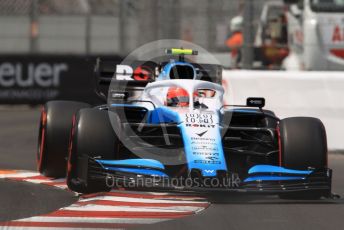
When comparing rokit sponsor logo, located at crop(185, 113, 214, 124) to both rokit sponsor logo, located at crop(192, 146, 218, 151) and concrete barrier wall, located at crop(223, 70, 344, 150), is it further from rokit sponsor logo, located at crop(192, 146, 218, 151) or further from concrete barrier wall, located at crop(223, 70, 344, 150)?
concrete barrier wall, located at crop(223, 70, 344, 150)

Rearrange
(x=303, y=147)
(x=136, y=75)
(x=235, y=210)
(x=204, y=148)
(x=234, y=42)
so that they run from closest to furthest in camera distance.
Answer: (x=235, y=210) → (x=204, y=148) → (x=303, y=147) → (x=136, y=75) → (x=234, y=42)

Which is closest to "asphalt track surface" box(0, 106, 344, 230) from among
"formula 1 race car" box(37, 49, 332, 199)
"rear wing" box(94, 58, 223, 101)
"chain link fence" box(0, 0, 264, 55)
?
"formula 1 race car" box(37, 49, 332, 199)

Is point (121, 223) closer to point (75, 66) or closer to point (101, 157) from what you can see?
point (101, 157)

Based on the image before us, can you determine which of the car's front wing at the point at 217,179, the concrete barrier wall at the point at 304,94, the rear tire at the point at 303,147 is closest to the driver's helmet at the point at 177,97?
the rear tire at the point at 303,147

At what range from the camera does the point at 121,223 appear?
6988 mm

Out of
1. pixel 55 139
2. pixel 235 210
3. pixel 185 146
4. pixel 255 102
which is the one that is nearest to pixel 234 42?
pixel 55 139

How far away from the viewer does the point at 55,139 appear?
9547 mm

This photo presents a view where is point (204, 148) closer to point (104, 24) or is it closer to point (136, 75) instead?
point (136, 75)

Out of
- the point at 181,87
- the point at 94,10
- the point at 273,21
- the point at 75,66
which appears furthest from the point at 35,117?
the point at 181,87

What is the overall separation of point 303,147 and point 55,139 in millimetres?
2633

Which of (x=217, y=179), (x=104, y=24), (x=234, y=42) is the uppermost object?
(x=104, y=24)

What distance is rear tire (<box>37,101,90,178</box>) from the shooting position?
9566mm

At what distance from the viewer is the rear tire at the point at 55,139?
9.57 m

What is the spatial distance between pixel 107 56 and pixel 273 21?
4.49 metres
